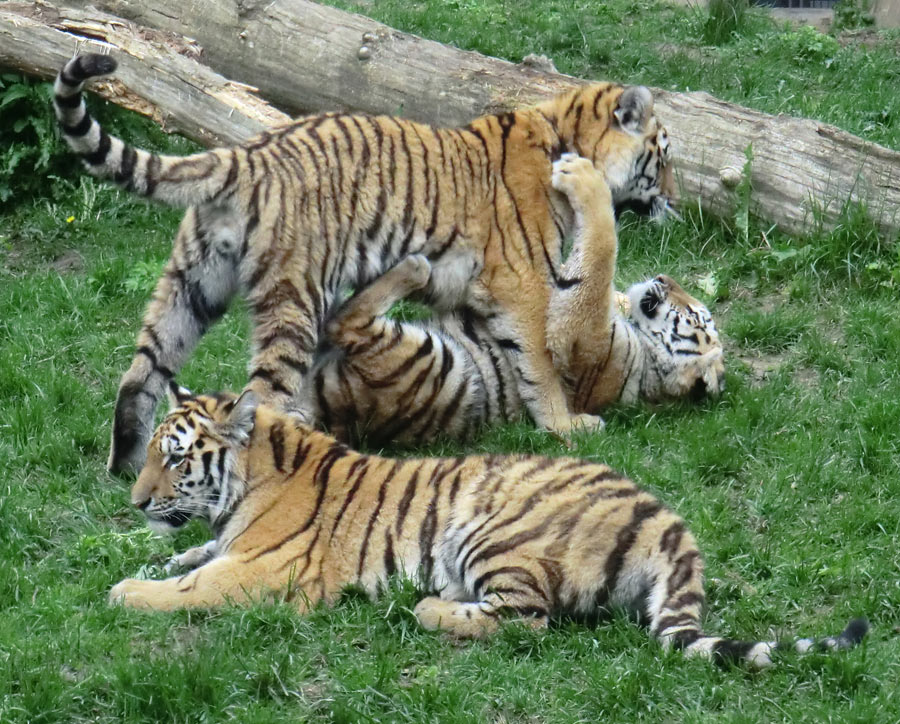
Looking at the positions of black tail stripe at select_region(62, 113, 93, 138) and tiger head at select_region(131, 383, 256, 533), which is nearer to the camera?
tiger head at select_region(131, 383, 256, 533)

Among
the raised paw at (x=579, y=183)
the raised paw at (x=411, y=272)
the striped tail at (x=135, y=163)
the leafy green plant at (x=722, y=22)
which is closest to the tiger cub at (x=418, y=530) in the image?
the striped tail at (x=135, y=163)

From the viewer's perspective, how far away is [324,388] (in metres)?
6.54

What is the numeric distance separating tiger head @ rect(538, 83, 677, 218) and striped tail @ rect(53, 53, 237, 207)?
207 cm

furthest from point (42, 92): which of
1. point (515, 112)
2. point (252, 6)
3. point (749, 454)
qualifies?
point (749, 454)

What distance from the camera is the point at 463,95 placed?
8867mm

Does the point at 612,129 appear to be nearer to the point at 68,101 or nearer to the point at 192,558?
the point at 68,101

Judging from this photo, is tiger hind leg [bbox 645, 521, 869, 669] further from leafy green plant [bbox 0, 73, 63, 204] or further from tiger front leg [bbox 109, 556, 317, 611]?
leafy green plant [bbox 0, 73, 63, 204]

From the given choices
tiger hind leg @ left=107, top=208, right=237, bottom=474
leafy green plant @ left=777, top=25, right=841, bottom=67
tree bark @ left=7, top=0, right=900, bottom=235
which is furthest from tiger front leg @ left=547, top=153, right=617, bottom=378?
leafy green plant @ left=777, top=25, right=841, bottom=67

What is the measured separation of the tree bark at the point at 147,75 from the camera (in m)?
8.32

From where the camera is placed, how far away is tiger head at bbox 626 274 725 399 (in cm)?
685

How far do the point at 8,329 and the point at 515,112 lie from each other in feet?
10.4

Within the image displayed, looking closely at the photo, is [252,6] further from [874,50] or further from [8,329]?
[874,50]

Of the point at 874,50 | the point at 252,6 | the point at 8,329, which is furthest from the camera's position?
the point at 874,50

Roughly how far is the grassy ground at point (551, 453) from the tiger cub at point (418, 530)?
0.12 metres
